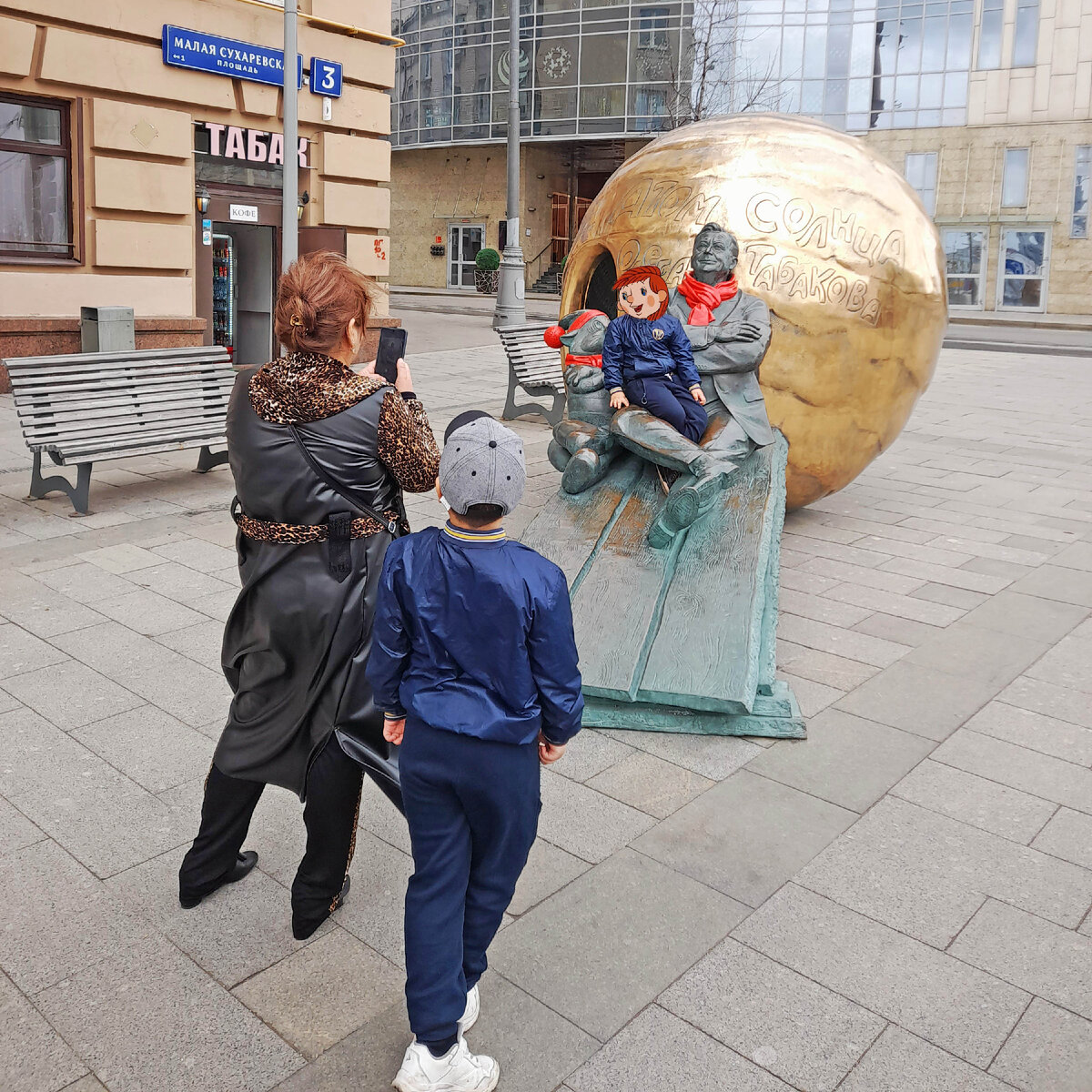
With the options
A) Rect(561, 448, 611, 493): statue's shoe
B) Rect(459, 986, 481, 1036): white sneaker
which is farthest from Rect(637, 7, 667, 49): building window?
Rect(459, 986, 481, 1036): white sneaker

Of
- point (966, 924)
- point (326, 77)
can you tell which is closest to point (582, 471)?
point (966, 924)

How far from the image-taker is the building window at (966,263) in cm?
3644

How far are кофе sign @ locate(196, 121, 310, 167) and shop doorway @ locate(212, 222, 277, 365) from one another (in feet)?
3.32

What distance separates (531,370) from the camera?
12383mm

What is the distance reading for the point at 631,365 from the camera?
6.40 m

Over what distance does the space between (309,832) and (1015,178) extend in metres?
37.6

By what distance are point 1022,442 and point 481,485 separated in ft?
35.9

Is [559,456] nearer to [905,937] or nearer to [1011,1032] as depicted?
[905,937]

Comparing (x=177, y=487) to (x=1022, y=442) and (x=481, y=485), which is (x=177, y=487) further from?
(x=1022, y=442)

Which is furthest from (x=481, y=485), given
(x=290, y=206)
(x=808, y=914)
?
(x=290, y=206)

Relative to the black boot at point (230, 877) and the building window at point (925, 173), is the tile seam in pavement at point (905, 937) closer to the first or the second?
the black boot at point (230, 877)

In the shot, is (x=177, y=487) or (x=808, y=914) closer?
(x=808, y=914)

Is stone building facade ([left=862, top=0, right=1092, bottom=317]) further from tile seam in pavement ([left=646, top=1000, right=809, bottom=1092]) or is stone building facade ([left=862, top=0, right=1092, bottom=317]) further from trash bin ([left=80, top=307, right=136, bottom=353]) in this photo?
tile seam in pavement ([left=646, top=1000, right=809, bottom=1092])

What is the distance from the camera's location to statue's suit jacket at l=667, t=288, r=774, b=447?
6609mm
